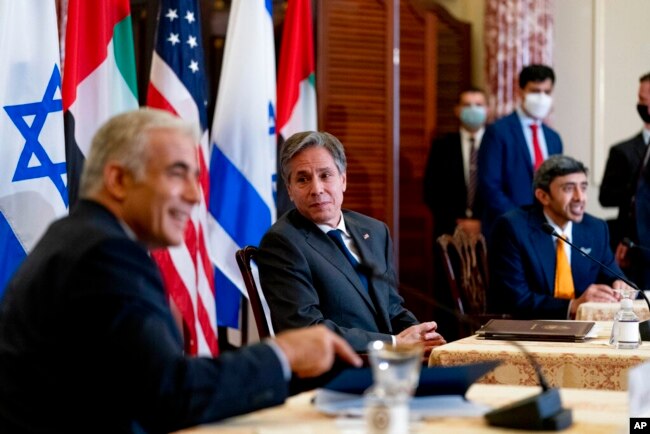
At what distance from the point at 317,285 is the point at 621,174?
316cm

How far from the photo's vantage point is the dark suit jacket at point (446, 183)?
259 inches

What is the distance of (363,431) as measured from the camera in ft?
5.34

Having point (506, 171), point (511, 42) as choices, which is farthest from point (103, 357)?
point (511, 42)

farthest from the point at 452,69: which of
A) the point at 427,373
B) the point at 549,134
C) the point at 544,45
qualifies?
the point at 427,373

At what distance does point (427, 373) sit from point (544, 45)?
18.1ft

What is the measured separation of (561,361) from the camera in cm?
266

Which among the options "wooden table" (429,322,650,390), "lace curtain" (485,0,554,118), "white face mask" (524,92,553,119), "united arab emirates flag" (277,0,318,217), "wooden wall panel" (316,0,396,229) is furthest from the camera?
"lace curtain" (485,0,554,118)

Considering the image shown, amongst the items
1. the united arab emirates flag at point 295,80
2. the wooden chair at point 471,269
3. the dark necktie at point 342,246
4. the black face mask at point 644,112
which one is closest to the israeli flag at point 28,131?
the dark necktie at point 342,246

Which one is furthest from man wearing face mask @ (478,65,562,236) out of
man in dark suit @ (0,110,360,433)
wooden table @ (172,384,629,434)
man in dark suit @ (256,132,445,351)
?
man in dark suit @ (0,110,360,433)

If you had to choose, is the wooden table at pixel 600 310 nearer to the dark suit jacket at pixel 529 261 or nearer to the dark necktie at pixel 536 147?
the dark suit jacket at pixel 529 261

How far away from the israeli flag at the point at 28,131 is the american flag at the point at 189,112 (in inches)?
31.5

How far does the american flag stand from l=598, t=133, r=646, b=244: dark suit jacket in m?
2.29

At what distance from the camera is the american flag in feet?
15.2

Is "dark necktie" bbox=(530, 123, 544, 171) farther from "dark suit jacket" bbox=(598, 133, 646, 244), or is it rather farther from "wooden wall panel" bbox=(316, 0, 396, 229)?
"wooden wall panel" bbox=(316, 0, 396, 229)
